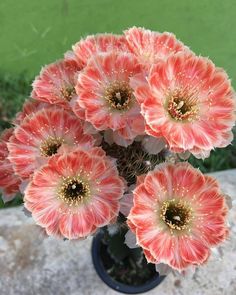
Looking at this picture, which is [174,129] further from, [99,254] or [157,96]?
[99,254]

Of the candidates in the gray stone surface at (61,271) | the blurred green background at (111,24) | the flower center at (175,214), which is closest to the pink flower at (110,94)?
the flower center at (175,214)

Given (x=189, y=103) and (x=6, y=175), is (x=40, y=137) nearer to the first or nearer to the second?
(x=6, y=175)

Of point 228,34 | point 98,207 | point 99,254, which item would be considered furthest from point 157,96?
point 228,34

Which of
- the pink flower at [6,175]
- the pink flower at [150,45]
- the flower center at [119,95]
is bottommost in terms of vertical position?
the pink flower at [6,175]

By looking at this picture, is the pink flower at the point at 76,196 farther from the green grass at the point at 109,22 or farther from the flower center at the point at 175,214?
the green grass at the point at 109,22

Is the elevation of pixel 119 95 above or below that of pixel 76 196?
above

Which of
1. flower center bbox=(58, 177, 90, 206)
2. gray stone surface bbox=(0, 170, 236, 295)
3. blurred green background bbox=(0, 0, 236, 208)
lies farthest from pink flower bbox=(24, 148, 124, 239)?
blurred green background bbox=(0, 0, 236, 208)

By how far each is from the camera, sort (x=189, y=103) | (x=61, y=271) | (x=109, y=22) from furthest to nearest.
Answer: (x=109, y=22)
(x=61, y=271)
(x=189, y=103)

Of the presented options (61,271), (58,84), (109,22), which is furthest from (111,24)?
(58,84)
